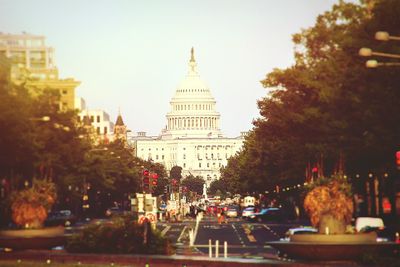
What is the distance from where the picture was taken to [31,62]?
46312 mm

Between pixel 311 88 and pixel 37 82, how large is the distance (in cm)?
3966

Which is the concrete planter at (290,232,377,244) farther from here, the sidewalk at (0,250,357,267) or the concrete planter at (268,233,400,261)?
A: the sidewalk at (0,250,357,267)

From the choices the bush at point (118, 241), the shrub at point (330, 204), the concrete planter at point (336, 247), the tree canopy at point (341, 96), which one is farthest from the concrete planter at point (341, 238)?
the tree canopy at point (341, 96)

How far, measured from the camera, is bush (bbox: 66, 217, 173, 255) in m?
49.8

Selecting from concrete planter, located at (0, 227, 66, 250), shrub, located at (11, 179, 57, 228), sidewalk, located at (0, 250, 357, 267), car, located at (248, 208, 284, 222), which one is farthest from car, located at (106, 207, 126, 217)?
car, located at (248, 208, 284, 222)

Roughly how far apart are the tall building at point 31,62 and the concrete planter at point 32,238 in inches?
236

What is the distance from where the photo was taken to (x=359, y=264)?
42.0 meters

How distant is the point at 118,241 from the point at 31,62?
27.3 feet

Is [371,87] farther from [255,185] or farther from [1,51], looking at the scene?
[255,185]

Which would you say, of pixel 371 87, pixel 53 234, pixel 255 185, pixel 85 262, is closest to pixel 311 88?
pixel 371 87

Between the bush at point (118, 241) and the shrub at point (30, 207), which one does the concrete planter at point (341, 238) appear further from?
the shrub at point (30, 207)

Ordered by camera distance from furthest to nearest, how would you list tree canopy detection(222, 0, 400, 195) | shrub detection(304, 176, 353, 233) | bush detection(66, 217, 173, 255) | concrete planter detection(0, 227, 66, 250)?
tree canopy detection(222, 0, 400, 195) < concrete planter detection(0, 227, 66, 250) < bush detection(66, 217, 173, 255) < shrub detection(304, 176, 353, 233)

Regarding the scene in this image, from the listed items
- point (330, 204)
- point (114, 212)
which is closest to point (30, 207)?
point (330, 204)

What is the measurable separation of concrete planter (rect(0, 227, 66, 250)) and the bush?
1575 mm
